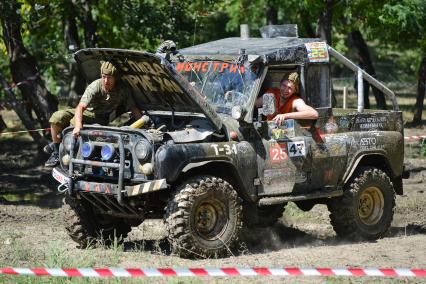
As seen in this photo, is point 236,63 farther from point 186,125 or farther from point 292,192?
point 292,192

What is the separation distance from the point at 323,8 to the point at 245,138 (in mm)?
9513

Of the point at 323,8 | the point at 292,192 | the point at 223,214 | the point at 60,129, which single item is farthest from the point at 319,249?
the point at 323,8

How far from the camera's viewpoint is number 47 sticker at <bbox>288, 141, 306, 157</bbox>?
32.1ft

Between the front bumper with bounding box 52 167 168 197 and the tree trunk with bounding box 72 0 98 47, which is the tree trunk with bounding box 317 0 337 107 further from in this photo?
the front bumper with bounding box 52 167 168 197

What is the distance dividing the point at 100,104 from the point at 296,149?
2.20 meters

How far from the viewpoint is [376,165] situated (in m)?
11.1

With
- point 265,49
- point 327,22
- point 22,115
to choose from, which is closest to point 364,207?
point 265,49

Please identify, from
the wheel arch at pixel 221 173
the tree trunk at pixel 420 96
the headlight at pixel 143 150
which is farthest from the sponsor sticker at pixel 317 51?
the tree trunk at pixel 420 96

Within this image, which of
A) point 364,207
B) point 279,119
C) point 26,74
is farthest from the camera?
point 26,74

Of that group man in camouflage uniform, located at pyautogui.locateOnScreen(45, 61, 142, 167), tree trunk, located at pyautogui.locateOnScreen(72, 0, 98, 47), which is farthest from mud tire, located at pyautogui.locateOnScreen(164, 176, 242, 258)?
tree trunk, located at pyautogui.locateOnScreen(72, 0, 98, 47)

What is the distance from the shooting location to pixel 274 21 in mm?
24266

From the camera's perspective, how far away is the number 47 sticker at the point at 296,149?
32.1 ft

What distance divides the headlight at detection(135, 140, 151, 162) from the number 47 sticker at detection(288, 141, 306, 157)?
178 centimetres

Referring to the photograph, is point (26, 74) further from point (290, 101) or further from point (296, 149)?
point (296, 149)
